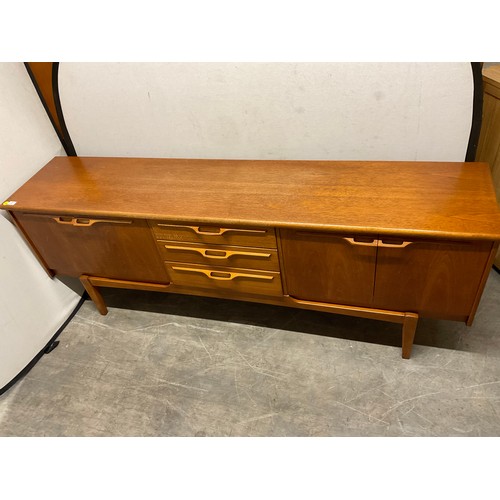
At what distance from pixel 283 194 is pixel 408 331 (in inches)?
27.6

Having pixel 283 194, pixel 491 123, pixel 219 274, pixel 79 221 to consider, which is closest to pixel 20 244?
pixel 79 221

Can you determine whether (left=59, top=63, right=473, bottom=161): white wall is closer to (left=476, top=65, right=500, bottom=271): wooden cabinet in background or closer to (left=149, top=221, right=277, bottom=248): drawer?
(left=476, top=65, right=500, bottom=271): wooden cabinet in background

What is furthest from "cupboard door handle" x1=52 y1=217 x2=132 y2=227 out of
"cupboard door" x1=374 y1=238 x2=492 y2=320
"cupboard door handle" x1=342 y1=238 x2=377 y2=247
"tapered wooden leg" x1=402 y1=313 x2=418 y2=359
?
"tapered wooden leg" x1=402 y1=313 x2=418 y2=359

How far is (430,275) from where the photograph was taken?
1.25 meters

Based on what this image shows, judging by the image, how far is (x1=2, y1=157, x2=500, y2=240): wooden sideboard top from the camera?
121 centimetres

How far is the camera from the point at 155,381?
1688 millimetres

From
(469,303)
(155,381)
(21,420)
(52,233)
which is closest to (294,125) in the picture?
(469,303)

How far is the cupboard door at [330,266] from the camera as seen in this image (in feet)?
4.17

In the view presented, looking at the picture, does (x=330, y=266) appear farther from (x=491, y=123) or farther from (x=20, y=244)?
(x=20, y=244)

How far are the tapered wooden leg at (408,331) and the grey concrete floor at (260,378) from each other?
78 millimetres

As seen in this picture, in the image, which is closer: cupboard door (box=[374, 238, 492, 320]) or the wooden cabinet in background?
cupboard door (box=[374, 238, 492, 320])

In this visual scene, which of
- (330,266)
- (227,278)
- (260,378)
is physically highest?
(330,266)

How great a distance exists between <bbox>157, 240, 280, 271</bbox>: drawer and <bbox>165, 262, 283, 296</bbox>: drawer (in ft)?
0.10

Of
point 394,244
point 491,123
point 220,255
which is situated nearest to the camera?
point 394,244
